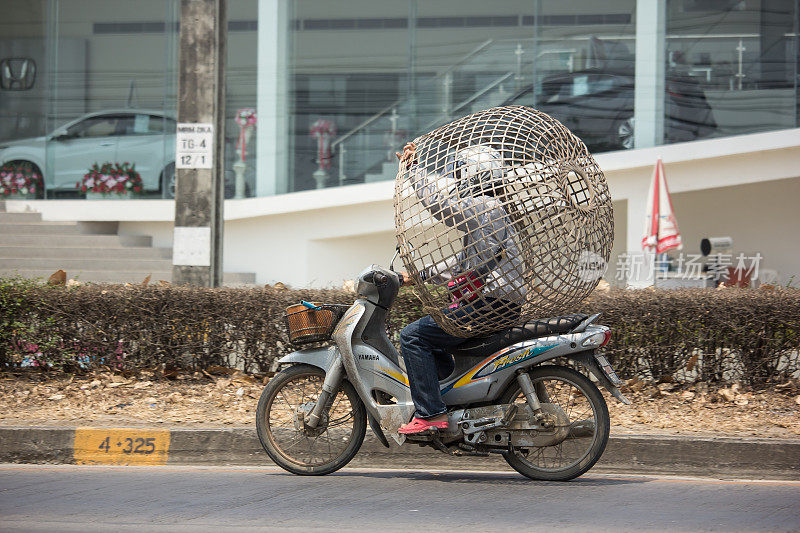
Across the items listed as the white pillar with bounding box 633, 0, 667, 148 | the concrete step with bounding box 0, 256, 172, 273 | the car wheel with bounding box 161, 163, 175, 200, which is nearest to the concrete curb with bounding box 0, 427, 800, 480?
the concrete step with bounding box 0, 256, 172, 273

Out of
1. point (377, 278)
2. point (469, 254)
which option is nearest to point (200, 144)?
point (377, 278)

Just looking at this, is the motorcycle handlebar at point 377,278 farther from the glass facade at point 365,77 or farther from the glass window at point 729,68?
the glass window at point 729,68

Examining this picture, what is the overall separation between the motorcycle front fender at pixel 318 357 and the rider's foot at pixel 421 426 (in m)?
0.67

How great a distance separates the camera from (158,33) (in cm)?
1686

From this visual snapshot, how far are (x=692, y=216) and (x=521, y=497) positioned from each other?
11.2 metres

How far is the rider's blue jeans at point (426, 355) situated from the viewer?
19.7 feet

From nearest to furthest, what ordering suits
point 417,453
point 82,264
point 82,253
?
point 417,453 → point 82,264 → point 82,253

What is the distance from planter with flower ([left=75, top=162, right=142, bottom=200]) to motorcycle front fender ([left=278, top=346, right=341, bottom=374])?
35.9ft

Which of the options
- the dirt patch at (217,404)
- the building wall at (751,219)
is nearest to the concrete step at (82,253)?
the dirt patch at (217,404)

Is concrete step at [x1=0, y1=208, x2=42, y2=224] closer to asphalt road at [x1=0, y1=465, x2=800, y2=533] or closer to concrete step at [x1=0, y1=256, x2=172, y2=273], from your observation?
concrete step at [x1=0, y1=256, x2=172, y2=273]

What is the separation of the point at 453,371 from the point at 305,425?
1051 millimetres

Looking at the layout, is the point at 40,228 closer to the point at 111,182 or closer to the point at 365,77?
the point at 111,182

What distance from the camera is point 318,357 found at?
6332mm

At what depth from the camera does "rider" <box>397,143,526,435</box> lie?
18.7ft
